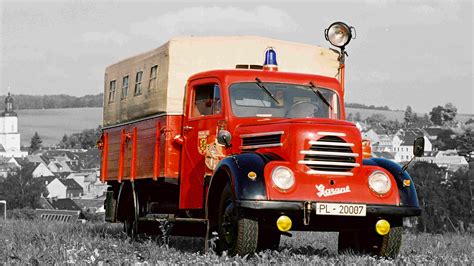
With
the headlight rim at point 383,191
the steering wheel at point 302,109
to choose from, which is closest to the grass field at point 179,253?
the headlight rim at point 383,191

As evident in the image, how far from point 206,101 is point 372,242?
116 inches

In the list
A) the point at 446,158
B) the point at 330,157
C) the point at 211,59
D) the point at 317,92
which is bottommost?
the point at 330,157

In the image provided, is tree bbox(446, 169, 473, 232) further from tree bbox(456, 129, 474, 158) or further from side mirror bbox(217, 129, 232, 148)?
side mirror bbox(217, 129, 232, 148)

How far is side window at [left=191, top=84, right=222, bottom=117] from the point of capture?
12.8 m

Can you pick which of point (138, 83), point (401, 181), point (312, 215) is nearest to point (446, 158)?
point (138, 83)

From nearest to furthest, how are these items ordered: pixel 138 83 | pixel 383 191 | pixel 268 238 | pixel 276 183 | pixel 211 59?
pixel 276 183 → pixel 383 191 → pixel 268 238 → pixel 211 59 → pixel 138 83

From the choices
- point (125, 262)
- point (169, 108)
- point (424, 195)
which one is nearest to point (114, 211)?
point (169, 108)

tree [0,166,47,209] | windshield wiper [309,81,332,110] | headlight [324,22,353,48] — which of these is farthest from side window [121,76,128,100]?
tree [0,166,47,209]

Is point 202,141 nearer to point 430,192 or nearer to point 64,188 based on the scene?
point 430,192

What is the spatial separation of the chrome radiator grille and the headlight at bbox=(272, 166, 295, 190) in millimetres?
225

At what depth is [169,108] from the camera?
14.0 meters

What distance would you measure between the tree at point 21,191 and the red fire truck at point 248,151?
123 meters

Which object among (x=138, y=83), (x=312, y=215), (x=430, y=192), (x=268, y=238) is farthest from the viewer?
(x=430, y=192)

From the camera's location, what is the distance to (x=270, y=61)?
13.7m
